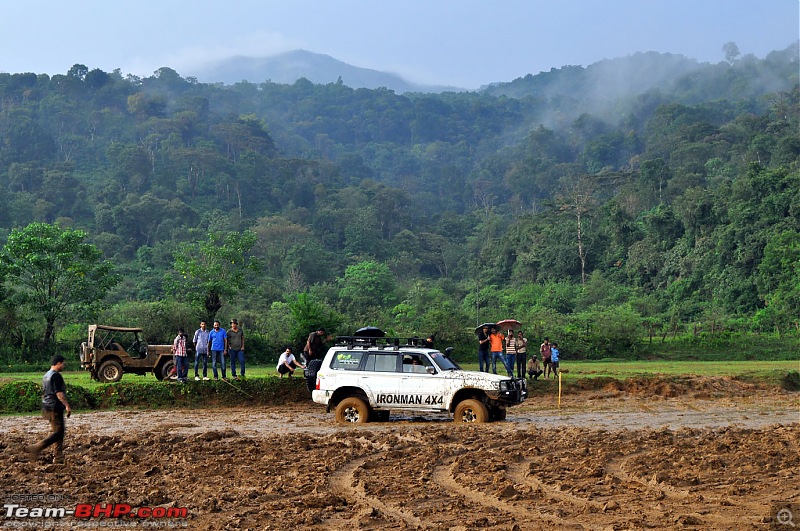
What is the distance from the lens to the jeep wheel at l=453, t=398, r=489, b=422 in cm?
1948

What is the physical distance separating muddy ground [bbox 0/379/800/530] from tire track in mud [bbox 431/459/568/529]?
0.02 metres

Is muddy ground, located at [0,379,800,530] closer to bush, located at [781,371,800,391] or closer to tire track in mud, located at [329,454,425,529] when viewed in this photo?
tire track in mud, located at [329,454,425,529]

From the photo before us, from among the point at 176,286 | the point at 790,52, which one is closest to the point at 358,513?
the point at 176,286

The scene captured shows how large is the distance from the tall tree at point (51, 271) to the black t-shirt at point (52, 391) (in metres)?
25.3

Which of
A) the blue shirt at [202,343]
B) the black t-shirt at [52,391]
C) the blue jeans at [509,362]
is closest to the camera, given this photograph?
the black t-shirt at [52,391]

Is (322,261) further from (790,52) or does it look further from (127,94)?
(790,52)

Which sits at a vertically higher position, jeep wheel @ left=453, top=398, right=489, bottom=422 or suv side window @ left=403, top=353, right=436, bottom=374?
suv side window @ left=403, top=353, right=436, bottom=374

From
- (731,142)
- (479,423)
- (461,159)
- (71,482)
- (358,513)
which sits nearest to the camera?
(358,513)

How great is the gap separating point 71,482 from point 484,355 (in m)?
15.0

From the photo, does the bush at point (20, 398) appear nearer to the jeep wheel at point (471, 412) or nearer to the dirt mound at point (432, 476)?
the dirt mound at point (432, 476)

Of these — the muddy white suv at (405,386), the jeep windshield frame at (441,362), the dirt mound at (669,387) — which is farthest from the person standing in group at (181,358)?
the dirt mound at (669,387)

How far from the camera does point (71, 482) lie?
41.5 ft

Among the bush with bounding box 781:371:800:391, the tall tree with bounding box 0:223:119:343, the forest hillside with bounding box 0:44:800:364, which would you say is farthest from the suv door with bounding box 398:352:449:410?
the tall tree with bounding box 0:223:119:343

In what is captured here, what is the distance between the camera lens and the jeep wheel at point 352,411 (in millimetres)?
19781
